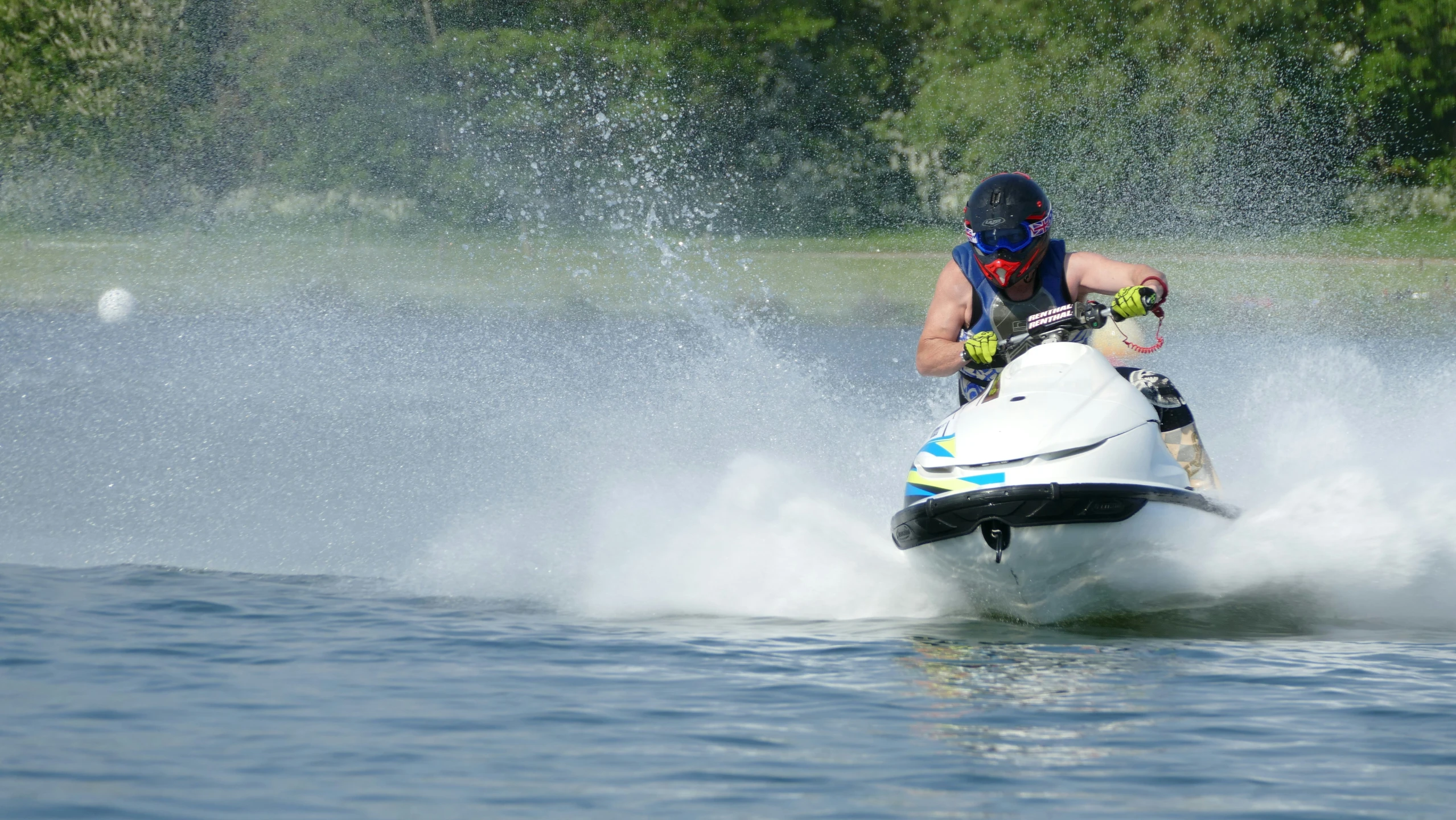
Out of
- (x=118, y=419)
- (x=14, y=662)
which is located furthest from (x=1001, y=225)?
(x=118, y=419)

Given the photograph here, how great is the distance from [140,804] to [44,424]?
820 cm

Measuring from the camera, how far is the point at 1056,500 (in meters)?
5.86

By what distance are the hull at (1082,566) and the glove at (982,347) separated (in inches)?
29.0

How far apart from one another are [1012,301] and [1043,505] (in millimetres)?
1288

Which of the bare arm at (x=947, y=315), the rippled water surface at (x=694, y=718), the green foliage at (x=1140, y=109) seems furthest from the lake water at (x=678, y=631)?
the green foliage at (x=1140, y=109)

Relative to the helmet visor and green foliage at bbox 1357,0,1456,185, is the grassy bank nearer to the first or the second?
green foliage at bbox 1357,0,1456,185

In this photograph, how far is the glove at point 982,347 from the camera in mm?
6461

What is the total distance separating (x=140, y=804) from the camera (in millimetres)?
4328

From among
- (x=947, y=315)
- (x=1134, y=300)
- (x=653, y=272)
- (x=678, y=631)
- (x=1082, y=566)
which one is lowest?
(x=678, y=631)

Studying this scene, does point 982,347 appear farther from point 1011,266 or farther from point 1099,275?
point 1099,275

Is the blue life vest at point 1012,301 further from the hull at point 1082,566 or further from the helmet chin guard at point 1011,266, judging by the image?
the hull at point 1082,566

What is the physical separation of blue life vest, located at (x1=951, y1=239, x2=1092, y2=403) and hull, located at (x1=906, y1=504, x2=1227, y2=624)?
3.26 ft

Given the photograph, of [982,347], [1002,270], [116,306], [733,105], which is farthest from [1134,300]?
[733,105]

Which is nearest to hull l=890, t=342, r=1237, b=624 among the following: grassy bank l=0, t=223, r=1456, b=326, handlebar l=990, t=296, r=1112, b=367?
handlebar l=990, t=296, r=1112, b=367
